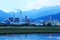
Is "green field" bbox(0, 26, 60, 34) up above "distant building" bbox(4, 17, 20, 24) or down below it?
below

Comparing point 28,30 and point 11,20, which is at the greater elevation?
point 11,20

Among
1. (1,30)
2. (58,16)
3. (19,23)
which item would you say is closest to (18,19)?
(19,23)

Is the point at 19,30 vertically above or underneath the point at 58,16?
underneath

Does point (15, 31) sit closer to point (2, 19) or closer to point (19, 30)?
point (19, 30)

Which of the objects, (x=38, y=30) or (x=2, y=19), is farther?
(x=38, y=30)

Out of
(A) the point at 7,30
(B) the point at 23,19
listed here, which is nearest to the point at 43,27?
(B) the point at 23,19

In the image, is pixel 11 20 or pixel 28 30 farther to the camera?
pixel 28 30

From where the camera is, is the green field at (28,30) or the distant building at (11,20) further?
the green field at (28,30)

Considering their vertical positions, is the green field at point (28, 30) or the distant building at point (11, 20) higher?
the distant building at point (11, 20)

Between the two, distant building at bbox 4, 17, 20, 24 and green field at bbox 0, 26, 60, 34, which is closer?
distant building at bbox 4, 17, 20, 24
